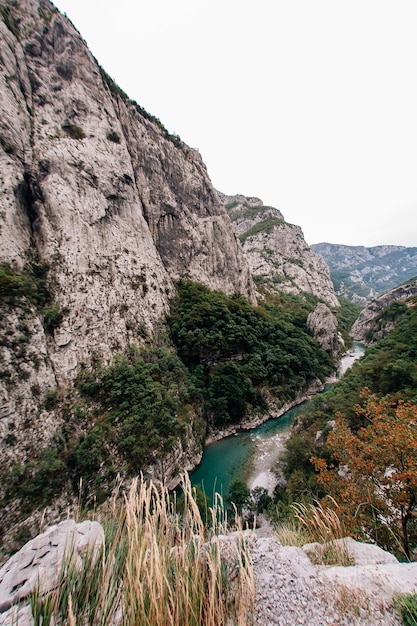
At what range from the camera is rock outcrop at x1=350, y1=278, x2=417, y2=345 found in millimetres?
48562

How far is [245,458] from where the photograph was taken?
18250 mm

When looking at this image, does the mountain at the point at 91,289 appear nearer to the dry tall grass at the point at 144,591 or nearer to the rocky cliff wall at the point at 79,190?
the rocky cliff wall at the point at 79,190

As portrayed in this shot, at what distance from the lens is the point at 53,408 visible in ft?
45.8

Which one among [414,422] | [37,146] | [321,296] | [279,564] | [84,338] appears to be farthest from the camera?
[321,296]

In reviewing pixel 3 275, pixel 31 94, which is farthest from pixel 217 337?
pixel 31 94

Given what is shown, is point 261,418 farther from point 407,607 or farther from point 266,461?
point 407,607

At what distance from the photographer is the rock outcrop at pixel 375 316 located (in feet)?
159

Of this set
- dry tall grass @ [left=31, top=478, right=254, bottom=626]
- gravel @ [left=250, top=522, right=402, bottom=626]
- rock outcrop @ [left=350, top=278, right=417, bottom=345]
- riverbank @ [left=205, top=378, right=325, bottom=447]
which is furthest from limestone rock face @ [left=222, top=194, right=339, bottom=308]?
dry tall grass @ [left=31, top=478, right=254, bottom=626]

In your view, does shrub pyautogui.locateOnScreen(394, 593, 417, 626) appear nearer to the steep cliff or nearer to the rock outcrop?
the steep cliff

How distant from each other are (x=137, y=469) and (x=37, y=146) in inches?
1041

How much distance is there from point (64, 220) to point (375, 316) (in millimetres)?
61231

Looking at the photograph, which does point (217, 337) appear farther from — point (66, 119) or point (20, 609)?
point (66, 119)

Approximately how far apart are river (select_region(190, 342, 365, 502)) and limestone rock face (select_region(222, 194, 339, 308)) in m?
43.6

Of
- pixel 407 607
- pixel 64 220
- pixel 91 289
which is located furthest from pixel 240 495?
pixel 64 220
